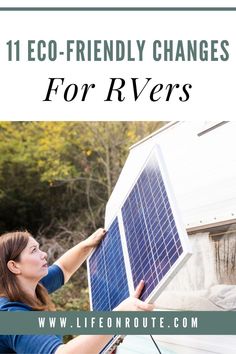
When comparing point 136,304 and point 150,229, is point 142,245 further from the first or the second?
point 136,304

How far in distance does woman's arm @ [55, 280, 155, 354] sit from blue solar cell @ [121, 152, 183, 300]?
33mm

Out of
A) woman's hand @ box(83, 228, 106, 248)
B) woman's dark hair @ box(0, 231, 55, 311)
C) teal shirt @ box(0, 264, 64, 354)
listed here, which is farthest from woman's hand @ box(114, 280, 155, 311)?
woman's hand @ box(83, 228, 106, 248)

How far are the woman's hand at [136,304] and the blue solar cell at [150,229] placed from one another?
0.02m

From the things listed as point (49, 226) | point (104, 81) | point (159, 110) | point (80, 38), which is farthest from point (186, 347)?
point (49, 226)

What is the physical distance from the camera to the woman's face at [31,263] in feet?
7.14

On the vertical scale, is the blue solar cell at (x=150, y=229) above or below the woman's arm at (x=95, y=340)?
above

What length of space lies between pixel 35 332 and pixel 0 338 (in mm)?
134

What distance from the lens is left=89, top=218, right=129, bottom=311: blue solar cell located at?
87.5 inches

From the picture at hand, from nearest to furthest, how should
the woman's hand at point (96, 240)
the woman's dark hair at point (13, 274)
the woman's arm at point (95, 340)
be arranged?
1. the woman's arm at point (95, 340)
2. the woman's dark hair at point (13, 274)
3. the woman's hand at point (96, 240)

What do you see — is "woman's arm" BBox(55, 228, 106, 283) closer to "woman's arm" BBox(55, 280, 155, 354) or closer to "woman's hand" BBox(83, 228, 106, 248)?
"woman's hand" BBox(83, 228, 106, 248)

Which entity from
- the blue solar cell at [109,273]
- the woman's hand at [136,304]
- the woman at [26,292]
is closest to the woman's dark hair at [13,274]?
the woman at [26,292]

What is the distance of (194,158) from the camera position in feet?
7.75

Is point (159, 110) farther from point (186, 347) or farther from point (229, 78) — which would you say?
point (186, 347)

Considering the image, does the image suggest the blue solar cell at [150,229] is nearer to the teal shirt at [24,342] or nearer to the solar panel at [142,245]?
the solar panel at [142,245]
